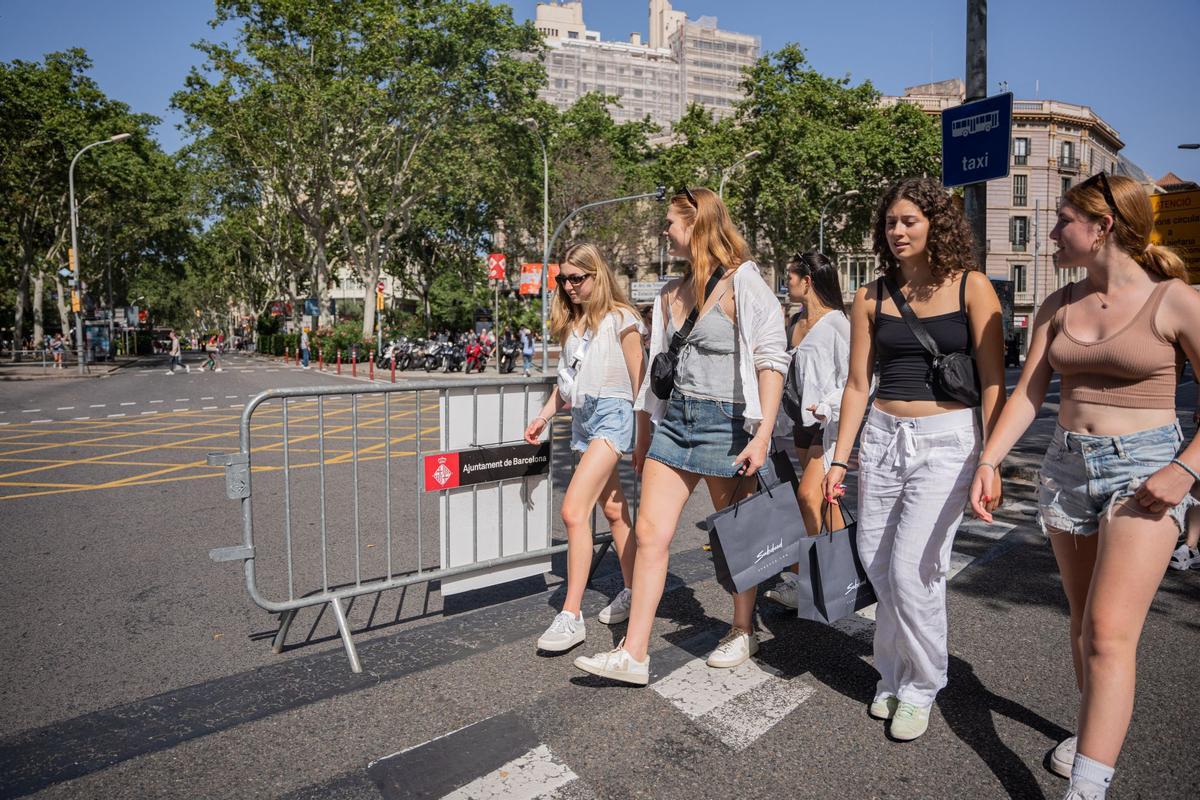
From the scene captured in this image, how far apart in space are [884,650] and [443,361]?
29.2m

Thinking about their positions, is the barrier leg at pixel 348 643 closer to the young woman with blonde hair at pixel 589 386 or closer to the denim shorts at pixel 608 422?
the young woman with blonde hair at pixel 589 386

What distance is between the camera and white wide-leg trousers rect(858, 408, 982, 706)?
2871 mm

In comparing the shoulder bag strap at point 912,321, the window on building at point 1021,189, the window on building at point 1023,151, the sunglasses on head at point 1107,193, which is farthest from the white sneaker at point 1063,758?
the window on building at point 1021,189

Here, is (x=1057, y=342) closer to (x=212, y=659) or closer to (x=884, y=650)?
(x=884, y=650)

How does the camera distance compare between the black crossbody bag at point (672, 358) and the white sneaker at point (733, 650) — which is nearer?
the black crossbody bag at point (672, 358)

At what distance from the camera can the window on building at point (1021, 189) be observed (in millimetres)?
59531

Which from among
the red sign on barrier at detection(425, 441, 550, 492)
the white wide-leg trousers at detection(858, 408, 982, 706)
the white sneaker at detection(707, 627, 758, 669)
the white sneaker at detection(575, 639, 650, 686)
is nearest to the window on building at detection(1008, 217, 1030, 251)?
the red sign on barrier at detection(425, 441, 550, 492)

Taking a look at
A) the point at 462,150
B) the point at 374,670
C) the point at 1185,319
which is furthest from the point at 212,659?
the point at 462,150

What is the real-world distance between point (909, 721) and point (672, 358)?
1595 millimetres

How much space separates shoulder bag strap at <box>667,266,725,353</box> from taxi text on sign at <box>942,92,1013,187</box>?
4.52 m

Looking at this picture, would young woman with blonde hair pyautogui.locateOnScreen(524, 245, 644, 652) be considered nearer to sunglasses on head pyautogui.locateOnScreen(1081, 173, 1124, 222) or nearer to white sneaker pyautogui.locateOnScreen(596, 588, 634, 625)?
white sneaker pyautogui.locateOnScreen(596, 588, 634, 625)

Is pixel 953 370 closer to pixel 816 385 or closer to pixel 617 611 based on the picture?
pixel 816 385

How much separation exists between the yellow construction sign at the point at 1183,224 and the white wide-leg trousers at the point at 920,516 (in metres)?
16.3

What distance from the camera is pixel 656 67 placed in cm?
11688
